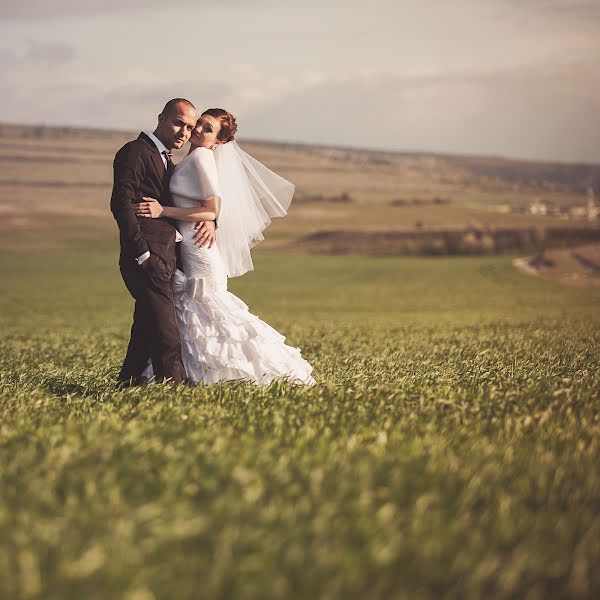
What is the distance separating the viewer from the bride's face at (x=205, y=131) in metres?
9.32

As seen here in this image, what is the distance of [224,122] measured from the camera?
9422mm

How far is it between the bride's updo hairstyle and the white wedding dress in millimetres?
275

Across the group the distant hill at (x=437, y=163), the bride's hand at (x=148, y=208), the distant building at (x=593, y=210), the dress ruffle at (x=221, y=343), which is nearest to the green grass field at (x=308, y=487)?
the dress ruffle at (x=221, y=343)

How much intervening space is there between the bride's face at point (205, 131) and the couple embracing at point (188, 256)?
0.04 ft

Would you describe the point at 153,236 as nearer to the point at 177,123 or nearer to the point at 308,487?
the point at 177,123

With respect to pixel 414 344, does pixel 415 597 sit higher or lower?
higher

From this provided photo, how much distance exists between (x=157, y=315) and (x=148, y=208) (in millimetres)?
1194

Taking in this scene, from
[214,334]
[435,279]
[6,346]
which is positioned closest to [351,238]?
[435,279]

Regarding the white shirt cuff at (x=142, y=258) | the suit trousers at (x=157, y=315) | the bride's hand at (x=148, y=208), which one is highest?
the bride's hand at (x=148, y=208)

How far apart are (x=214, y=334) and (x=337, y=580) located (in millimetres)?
6009

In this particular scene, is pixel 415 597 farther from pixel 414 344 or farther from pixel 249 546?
pixel 414 344

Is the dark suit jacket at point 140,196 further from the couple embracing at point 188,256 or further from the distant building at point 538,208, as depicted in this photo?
the distant building at point 538,208

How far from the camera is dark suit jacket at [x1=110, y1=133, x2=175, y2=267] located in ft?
29.1

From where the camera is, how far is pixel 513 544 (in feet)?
14.3
